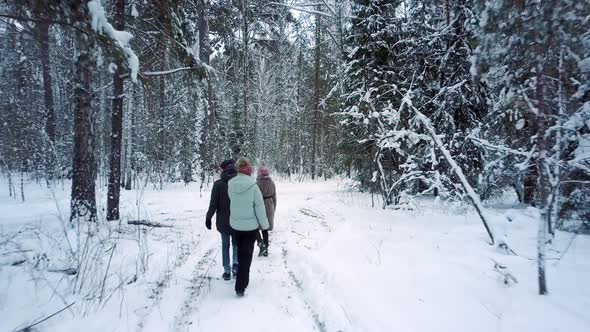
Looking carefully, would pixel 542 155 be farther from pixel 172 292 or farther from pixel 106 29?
pixel 106 29

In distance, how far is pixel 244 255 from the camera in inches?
211

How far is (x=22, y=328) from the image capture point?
12.5 ft

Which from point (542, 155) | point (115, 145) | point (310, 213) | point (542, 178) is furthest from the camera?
point (310, 213)

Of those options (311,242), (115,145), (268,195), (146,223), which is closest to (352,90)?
(268,195)

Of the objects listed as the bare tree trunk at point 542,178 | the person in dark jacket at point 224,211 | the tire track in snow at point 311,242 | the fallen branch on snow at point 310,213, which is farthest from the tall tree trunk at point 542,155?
the fallen branch on snow at point 310,213

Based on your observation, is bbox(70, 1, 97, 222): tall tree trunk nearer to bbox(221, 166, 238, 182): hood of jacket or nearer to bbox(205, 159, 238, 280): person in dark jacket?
bbox(205, 159, 238, 280): person in dark jacket

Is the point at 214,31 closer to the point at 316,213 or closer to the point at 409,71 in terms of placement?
the point at 409,71

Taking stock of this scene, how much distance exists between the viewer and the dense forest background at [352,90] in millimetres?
4559

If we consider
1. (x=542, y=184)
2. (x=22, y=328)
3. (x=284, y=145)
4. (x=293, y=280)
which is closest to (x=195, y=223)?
(x=293, y=280)

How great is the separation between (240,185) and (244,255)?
1117mm

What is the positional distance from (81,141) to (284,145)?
29226mm

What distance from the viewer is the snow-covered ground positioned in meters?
4.14

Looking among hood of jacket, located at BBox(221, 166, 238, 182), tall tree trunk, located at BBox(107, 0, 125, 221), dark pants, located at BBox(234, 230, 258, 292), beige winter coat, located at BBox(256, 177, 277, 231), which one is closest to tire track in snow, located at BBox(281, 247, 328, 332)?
dark pants, located at BBox(234, 230, 258, 292)

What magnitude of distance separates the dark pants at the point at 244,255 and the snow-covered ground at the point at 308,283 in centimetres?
24
